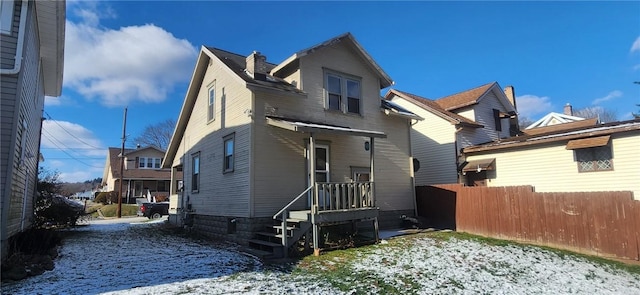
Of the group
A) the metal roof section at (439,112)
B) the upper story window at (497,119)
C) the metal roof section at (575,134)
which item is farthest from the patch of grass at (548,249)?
the upper story window at (497,119)

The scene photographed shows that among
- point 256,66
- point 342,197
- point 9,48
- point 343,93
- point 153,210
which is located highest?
point 256,66

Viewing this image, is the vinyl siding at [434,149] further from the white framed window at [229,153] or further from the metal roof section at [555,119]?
the metal roof section at [555,119]

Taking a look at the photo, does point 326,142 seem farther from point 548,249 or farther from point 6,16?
point 6,16

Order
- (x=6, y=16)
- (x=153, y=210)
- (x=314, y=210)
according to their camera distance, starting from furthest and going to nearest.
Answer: (x=153, y=210) < (x=314, y=210) < (x=6, y=16)

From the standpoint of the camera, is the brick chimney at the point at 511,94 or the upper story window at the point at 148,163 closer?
the brick chimney at the point at 511,94

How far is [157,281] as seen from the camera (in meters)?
7.14

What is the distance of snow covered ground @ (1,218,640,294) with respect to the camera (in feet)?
22.5

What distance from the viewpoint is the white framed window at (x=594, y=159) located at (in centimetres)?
1409

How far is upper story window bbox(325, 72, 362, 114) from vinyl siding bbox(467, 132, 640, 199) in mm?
8183

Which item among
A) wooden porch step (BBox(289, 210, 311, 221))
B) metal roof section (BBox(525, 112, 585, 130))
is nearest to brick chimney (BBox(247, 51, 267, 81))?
wooden porch step (BBox(289, 210, 311, 221))

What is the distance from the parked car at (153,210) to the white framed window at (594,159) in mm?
24894

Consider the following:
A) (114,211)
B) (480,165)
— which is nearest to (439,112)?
(480,165)

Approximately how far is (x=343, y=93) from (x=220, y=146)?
5092mm

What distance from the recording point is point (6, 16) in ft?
25.5
